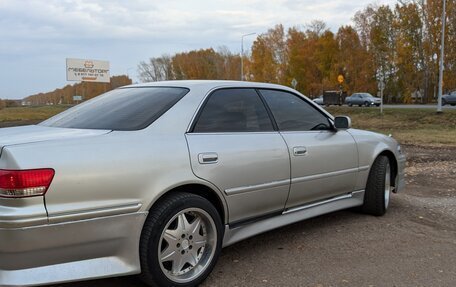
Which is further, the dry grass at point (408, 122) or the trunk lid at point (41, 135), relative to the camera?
the dry grass at point (408, 122)

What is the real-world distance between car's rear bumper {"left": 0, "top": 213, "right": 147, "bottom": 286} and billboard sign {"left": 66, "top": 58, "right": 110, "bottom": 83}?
46710 millimetres

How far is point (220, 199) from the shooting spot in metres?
3.49

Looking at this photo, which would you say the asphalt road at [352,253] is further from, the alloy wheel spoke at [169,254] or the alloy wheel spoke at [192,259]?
the alloy wheel spoke at [169,254]

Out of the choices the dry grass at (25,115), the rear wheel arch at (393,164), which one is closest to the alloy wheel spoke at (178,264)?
the rear wheel arch at (393,164)

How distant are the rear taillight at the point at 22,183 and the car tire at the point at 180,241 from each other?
0.74 metres

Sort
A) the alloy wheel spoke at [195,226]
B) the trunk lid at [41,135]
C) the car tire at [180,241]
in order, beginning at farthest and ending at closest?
the alloy wheel spoke at [195,226], the car tire at [180,241], the trunk lid at [41,135]

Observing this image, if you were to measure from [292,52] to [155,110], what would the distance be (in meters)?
59.2

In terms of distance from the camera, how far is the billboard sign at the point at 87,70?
47750mm

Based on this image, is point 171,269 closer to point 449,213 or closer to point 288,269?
point 288,269

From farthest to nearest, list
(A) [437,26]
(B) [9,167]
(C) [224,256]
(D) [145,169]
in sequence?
(A) [437,26] < (C) [224,256] < (D) [145,169] < (B) [9,167]

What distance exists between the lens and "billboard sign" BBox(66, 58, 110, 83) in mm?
47750

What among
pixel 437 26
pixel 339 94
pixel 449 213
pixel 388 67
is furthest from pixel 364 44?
pixel 449 213

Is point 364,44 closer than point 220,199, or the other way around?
point 220,199

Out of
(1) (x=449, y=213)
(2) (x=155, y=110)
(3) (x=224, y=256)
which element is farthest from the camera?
(1) (x=449, y=213)
